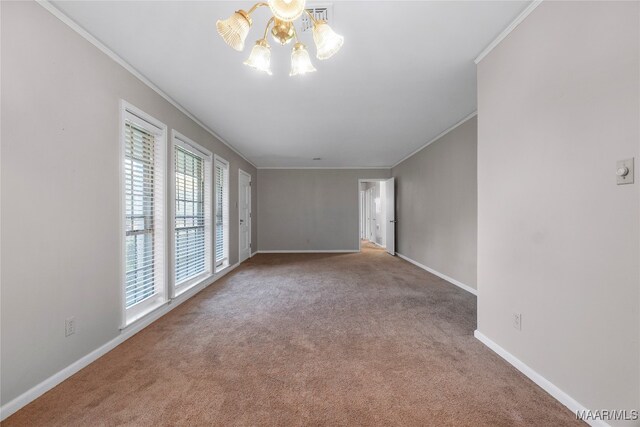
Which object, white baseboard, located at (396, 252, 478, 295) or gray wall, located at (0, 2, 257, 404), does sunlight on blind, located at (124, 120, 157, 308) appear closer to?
gray wall, located at (0, 2, 257, 404)

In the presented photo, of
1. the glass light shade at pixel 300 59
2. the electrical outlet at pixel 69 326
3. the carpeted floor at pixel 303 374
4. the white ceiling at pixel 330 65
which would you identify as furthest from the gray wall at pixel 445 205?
the electrical outlet at pixel 69 326

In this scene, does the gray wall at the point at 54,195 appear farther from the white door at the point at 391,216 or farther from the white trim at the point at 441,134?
the white door at the point at 391,216

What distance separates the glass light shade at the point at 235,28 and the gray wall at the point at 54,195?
1333 mm

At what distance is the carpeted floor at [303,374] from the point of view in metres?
1.42

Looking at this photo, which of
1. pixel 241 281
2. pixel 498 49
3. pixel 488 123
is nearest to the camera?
pixel 498 49

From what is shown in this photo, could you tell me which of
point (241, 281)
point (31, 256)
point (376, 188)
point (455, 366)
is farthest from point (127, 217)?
point (376, 188)

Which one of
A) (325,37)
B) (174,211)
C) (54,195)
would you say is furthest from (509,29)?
(174,211)

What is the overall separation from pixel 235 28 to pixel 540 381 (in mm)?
2650

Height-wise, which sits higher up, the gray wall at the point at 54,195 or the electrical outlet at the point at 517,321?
the gray wall at the point at 54,195

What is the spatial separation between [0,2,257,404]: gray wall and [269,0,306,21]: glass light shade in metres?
1.59

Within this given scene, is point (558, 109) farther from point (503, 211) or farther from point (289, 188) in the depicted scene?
point (289, 188)

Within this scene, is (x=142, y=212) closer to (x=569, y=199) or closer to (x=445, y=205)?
(x=569, y=199)

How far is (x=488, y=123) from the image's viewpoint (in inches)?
84.4

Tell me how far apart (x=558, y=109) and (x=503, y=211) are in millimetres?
747
